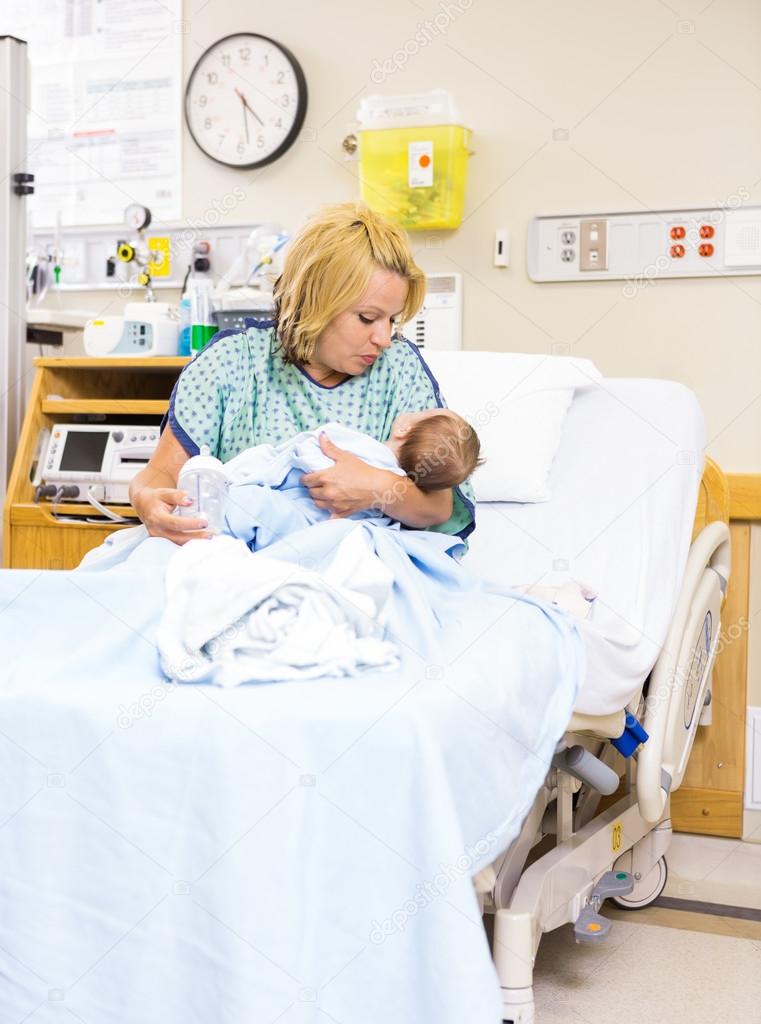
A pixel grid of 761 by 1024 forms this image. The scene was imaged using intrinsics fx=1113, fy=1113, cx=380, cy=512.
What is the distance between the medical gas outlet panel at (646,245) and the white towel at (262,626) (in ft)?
5.20

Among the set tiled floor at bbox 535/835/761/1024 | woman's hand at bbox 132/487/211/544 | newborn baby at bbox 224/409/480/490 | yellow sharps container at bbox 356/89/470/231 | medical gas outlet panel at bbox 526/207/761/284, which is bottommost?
tiled floor at bbox 535/835/761/1024

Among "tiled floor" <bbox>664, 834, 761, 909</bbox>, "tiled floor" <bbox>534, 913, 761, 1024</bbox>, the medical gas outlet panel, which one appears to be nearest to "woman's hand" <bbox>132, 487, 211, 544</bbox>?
"tiled floor" <bbox>534, 913, 761, 1024</bbox>

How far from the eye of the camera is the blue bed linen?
1016mm

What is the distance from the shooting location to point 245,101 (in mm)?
2873

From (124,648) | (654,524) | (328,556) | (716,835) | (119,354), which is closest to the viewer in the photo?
(124,648)

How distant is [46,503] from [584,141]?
4.90 feet

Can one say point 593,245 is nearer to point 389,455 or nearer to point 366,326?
point 366,326

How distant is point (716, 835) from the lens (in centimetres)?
235

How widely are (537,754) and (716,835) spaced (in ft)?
4.25

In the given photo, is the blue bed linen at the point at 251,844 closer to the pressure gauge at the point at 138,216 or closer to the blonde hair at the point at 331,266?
the blonde hair at the point at 331,266

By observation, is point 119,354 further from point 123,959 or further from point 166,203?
point 123,959

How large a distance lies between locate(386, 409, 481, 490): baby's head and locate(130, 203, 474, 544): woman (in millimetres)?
30

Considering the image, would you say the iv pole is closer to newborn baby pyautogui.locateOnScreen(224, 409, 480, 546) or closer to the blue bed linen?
newborn baby pyautogui.locateOnScreen(224, 409, 480, 546)

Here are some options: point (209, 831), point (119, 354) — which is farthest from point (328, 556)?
point (119, 354)
